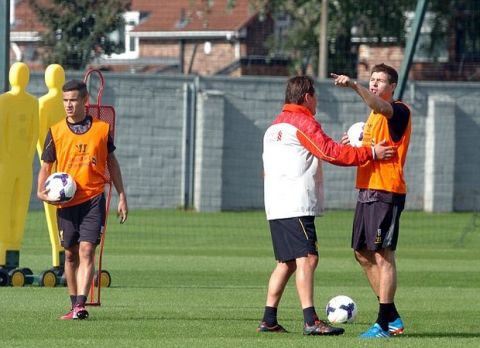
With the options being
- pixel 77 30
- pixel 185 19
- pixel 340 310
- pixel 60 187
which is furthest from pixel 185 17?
pixel 340 310

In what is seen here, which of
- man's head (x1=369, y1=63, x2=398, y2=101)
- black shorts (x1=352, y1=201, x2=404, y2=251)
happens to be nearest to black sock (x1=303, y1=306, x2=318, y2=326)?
black shorts (x1=352, y1=201, x2=404, y2=251)

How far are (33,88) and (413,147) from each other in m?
9.42

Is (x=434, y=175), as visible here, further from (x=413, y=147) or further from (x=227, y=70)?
(x=227, y=70)

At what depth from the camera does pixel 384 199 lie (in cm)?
1076

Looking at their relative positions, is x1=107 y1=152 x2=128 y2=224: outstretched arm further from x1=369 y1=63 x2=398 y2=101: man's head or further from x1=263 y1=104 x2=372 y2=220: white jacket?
x1=369 y1=63 x2=398 y2=101: man's head

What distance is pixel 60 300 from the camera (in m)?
13.8

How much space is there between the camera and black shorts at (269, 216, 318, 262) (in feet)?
35.2

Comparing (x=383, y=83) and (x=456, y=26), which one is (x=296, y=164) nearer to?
(x=383, y=83)

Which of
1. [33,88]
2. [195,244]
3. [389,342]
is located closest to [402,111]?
[389,342]

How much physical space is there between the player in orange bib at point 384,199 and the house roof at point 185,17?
39.5m

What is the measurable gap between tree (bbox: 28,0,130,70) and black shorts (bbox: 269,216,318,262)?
70.5 feet

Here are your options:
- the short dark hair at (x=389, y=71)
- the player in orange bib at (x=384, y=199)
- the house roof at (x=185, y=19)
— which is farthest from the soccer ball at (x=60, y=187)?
the house roof at (x=185, y=19)

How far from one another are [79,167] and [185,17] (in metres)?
38.5

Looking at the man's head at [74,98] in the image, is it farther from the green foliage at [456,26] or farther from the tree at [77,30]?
the green foliage at [456,26]
